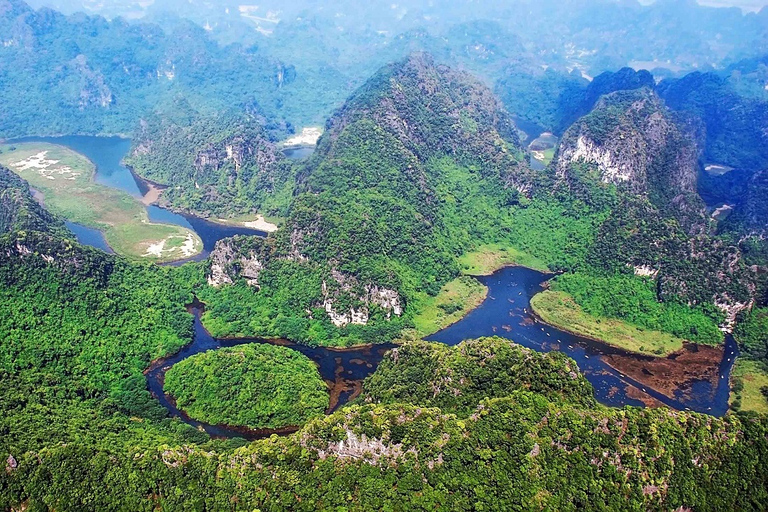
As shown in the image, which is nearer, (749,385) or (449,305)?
(749,385)

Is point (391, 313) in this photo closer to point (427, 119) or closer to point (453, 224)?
point (453, 224)

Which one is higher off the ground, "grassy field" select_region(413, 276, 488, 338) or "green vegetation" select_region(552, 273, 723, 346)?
"green vegetation" select_region(552, 273, 723, 346)

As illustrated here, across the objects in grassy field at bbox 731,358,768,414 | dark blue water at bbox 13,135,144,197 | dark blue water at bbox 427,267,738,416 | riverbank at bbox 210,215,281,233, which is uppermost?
grassy field at bbox 731,358,768,414

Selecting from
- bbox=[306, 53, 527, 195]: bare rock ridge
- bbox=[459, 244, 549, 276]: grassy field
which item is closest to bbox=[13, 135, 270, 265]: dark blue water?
bbox=[306, 53, 527, 195]: bare rock ridge

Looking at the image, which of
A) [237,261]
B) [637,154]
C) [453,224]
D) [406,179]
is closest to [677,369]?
[453,224]

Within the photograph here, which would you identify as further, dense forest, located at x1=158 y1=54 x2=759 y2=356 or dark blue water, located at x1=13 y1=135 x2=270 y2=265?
dark blue water, located at x1=13 y1=135 x2=270 y2=265

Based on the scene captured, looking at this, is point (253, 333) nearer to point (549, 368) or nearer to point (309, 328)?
point (309, 328)

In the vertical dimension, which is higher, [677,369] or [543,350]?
[677,369]

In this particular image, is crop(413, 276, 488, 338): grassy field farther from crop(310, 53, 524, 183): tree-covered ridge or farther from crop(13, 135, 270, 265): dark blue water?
crop(13, 135, 270, 265): dark blue water
